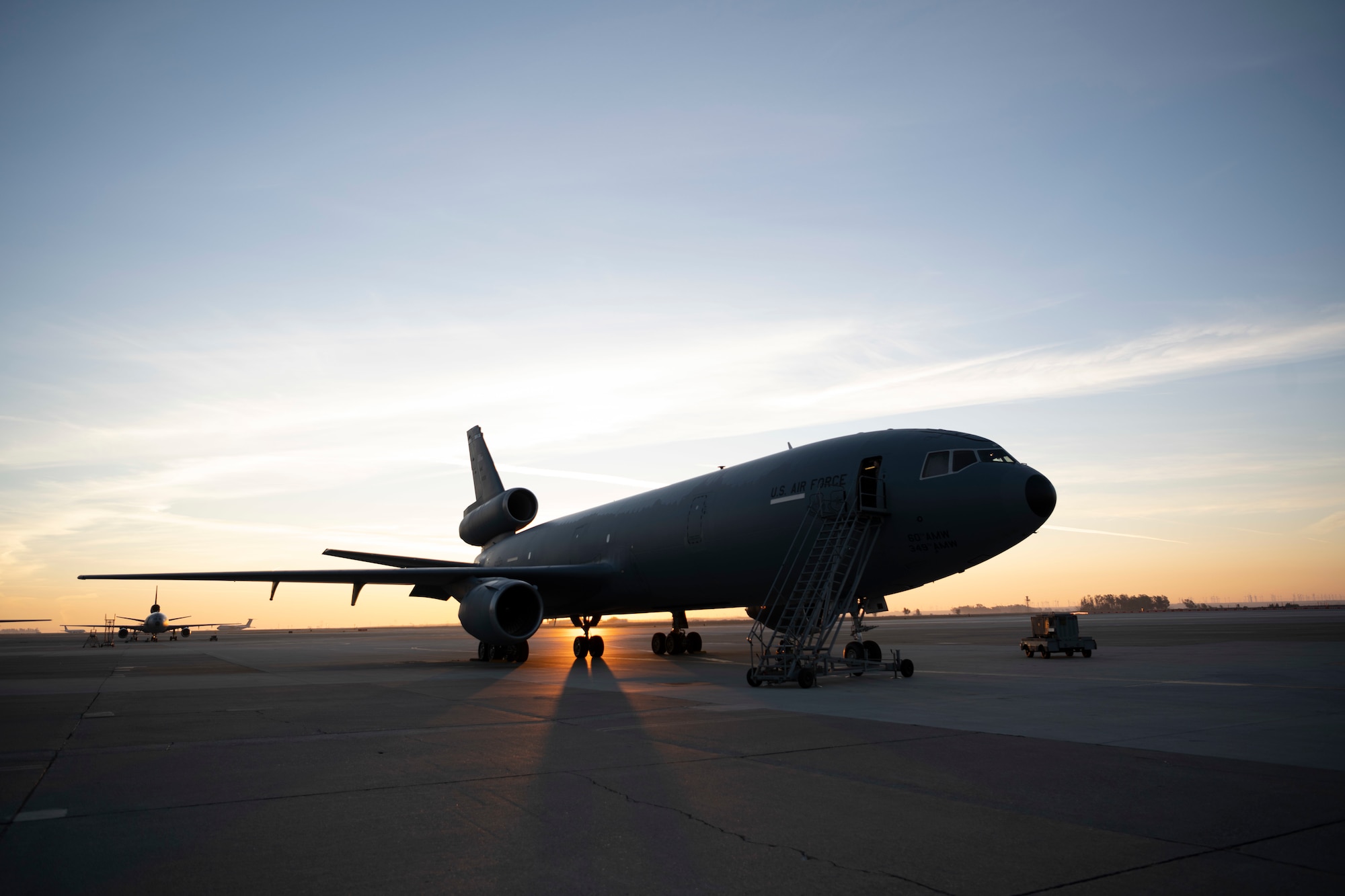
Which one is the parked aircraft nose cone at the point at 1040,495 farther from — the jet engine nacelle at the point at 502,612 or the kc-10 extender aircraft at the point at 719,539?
the jet engine nacelle at the point at 502,612

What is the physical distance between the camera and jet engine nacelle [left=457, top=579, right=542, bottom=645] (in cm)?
1945

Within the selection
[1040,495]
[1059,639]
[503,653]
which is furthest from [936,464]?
[503,653]

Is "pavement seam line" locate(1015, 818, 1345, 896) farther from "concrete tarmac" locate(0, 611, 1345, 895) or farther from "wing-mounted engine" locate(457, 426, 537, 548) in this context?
"wing-mounted engine" locate(457, 426, 537, 548)

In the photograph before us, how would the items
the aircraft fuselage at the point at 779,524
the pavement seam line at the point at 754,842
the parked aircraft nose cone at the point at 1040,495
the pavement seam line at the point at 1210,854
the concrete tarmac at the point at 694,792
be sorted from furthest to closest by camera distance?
the aircraft fuselage at the point at 779,524 → the parked aircraft nose cone at the point at 1040,495 → the concrete tarmac at the point at 694,792 → the pavement seam line at the point at 754,842 → the pavement seam line at the point at 1210,854

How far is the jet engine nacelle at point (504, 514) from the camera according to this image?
1131 inches

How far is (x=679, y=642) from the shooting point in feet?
81.4

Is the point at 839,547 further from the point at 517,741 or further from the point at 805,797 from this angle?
the point at 805,797

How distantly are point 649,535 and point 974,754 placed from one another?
48.4 feet

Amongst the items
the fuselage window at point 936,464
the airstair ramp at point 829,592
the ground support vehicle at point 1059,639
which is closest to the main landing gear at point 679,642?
the airstair ramp at point 829,592

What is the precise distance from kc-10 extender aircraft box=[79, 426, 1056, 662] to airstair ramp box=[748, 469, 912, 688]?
22cm

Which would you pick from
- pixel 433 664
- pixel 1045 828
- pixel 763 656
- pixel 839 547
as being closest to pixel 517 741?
pixel 1045 828

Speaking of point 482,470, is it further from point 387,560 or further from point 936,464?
point 936,464

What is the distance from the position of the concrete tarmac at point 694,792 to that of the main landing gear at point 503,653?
9127 mm

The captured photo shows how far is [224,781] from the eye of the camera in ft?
21.1
